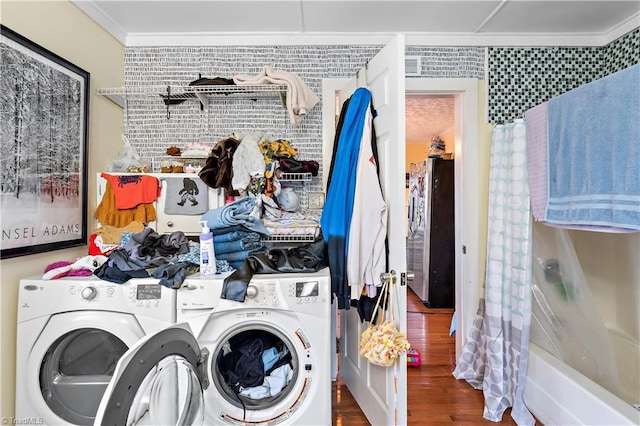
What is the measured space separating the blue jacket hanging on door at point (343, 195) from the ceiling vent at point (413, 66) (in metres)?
0.76

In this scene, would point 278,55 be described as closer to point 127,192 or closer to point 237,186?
point 237,186

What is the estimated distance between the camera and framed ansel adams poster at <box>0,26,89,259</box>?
1448 millimetres

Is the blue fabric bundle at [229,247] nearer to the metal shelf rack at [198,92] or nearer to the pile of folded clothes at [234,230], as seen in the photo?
the pile of folded clothes at [234,230]

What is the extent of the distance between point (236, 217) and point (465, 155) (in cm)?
167

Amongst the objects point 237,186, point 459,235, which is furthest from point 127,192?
point 459,235

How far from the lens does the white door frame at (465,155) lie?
229 cm

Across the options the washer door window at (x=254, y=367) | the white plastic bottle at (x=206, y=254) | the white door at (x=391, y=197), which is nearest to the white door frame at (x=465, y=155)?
the white door at (x=391, y=197)

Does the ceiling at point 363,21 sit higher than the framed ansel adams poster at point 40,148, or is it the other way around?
the ceiling at point 363,21

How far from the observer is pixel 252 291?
1466 mm

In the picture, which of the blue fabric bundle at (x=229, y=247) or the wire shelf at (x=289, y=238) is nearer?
the blue fabric bundle at (x=229, y=247)

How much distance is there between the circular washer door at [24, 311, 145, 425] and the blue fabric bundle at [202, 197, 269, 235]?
1.83 ft

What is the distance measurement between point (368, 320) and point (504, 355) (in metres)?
0.93

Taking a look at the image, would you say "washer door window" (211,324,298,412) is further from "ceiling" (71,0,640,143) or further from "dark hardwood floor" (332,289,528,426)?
"ceiling" (71,0,640,143)

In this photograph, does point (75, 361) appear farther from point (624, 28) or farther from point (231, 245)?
point (624, 28)
